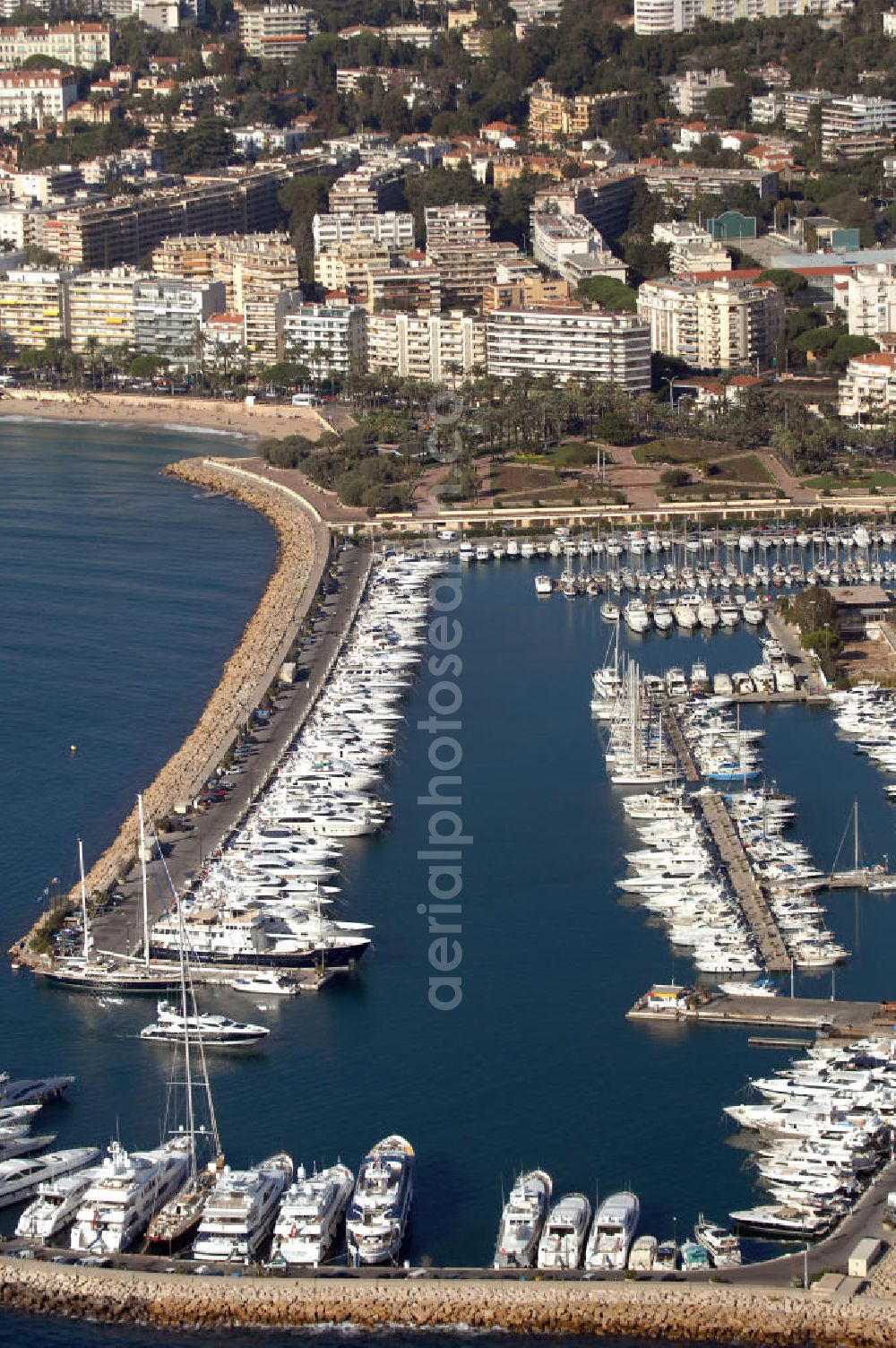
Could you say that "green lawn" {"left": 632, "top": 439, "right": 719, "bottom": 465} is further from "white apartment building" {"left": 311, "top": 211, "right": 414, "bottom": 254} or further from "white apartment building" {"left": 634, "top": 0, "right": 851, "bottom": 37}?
"white apartment building" {"left": 634, "top": 0, "right": 851, "bottom": 37}

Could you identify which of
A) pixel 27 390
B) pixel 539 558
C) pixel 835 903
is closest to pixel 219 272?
pixel 27 390

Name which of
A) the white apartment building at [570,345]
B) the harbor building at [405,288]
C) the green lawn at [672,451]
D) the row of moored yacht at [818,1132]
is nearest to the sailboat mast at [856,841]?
the row of moored yacht at [818,1132]

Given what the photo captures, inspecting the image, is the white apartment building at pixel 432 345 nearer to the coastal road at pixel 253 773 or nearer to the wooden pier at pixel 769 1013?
the coastal road at pixel 253 773

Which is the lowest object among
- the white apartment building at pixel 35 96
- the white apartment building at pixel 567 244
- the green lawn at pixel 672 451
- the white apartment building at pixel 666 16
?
the green lawn at pixel 672 451

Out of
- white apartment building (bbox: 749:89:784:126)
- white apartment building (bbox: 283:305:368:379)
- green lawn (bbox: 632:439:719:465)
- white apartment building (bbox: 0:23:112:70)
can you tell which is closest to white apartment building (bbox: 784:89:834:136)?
white apartment building (bbox: 749:89:784:126)

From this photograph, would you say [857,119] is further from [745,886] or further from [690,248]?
[745,886]
